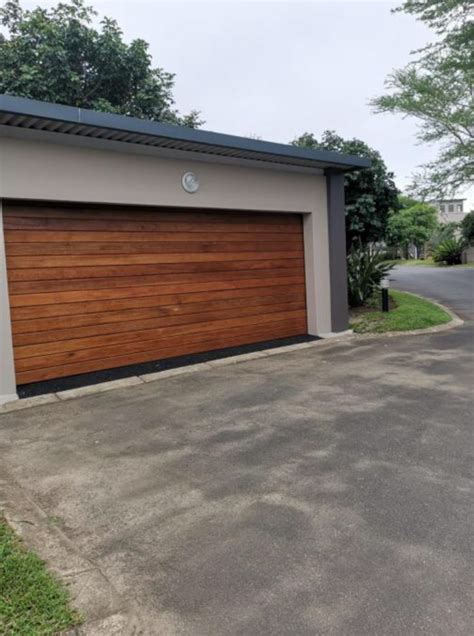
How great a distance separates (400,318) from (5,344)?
277 inches

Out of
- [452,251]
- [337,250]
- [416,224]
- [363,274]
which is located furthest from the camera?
[416,224]

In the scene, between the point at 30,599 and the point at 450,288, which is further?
the point at 450,288

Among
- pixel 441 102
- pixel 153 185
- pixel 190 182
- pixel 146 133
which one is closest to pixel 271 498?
pixel 146 133

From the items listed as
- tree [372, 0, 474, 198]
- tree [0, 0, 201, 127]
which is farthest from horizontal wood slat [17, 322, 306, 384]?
tree [372, 0, 474, 198]

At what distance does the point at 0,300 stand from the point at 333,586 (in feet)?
16.2

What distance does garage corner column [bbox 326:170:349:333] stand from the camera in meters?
8.87

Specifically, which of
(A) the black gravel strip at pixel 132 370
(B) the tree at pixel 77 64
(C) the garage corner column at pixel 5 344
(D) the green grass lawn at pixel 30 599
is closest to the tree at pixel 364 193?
(A) the black gravel strip at pixel 132 370

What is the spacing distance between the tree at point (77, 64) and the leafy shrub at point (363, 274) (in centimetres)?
751

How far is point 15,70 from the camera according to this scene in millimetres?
12836

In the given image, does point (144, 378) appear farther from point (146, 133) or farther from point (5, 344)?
point (146, 133)

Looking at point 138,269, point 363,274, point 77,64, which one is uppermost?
point 77,64

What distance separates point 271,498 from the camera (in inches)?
123

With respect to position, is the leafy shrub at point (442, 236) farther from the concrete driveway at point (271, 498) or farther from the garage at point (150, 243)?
the concrete driveway at point (271, 498)

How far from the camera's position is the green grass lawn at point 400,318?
30.0 ft
